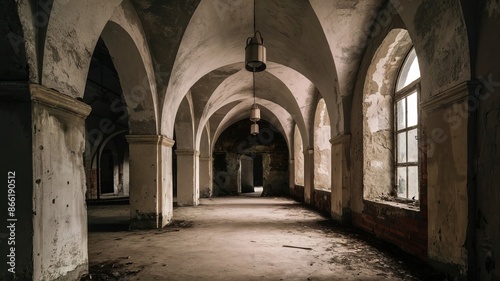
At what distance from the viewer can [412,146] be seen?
5.58 metres

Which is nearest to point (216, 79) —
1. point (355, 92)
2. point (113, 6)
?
point (355, 92)

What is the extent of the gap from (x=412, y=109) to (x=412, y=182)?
4.13 ft

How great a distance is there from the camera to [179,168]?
499 inches

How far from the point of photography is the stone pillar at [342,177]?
7285mm

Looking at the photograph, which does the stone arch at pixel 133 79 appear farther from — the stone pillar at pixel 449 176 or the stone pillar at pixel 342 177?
the stone pillar at pixel 449 176

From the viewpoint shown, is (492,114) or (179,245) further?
(179,245)

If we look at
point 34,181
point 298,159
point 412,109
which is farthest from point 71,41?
point 298,159

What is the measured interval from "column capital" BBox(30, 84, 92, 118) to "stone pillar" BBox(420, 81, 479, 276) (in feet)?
13.5

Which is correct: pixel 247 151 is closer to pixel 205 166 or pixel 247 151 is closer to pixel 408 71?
pixel 205 166

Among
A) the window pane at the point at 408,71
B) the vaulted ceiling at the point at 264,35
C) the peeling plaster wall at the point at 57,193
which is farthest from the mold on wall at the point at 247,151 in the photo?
the peeling plaster wall at the point at 57,193

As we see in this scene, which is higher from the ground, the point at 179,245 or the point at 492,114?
the point at 492,114

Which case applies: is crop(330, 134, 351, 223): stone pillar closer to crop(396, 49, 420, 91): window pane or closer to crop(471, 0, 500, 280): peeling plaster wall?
crop(396, 49, 420, 91): window pane

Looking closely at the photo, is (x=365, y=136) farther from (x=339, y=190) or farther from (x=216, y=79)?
(x=216, y=79)

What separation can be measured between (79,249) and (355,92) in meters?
5.87
